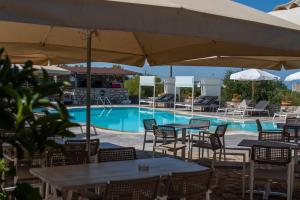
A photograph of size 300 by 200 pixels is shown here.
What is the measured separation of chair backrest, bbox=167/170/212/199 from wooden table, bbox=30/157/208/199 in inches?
7.7

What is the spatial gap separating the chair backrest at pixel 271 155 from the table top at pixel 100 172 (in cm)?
122

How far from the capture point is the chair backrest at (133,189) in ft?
9.21

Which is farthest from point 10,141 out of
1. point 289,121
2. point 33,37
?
point 289,121

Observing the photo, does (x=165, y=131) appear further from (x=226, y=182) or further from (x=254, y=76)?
(x=254, y=76)

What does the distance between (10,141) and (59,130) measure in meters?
0.15

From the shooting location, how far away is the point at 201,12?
2.80m

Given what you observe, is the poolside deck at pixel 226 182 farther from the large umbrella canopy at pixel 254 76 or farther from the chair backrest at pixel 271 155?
the large umbrella canopy at pixel 254 76

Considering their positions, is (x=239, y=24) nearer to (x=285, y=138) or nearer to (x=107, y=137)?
(x=285, y=138)

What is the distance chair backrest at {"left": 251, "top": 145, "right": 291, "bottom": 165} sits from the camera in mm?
4641

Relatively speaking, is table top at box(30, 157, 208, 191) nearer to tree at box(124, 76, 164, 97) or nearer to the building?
the building

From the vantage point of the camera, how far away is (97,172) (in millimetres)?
3385

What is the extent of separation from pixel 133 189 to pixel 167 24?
1.17 metres

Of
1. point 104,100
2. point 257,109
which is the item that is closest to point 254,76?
point 257,109

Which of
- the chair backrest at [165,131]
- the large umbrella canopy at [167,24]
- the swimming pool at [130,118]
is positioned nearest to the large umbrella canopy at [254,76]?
the swimming pool at [130,118]
